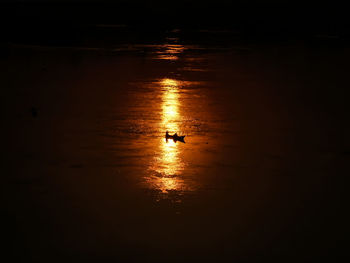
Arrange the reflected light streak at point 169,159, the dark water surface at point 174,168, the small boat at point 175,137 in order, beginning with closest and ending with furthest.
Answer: the dark water surface at point 174,168 → the reflected light streak at point 169,159 → the small boat at point 175,137

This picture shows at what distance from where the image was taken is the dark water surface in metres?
6.68

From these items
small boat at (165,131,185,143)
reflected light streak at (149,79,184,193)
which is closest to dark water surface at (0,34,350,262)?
reflected light streak at (149,79,184,193)

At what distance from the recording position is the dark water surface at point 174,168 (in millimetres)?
6684

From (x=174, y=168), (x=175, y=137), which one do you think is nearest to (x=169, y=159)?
(x=174, y=168)

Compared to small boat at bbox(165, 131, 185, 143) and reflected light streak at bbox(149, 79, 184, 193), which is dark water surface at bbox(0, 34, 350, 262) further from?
small boat at bbox(165, 131, 185, 143)

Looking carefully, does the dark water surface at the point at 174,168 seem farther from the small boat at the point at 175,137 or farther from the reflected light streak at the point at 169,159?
the small boat at the point at 175,137

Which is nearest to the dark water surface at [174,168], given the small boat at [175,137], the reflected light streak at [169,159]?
the reflected light streak at [169,159]

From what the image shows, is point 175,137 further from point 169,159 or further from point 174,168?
point 174,168

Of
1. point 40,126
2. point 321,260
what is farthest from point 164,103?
point 321,260

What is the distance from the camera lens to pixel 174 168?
8906mm

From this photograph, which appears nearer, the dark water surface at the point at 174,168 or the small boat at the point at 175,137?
the dark water surface at the point at 174,168

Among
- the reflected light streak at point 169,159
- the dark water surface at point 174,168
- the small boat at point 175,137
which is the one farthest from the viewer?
the small boat at point 175,137

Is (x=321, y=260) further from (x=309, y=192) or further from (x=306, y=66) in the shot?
(x=306, y=66)

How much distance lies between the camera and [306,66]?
1991cm
